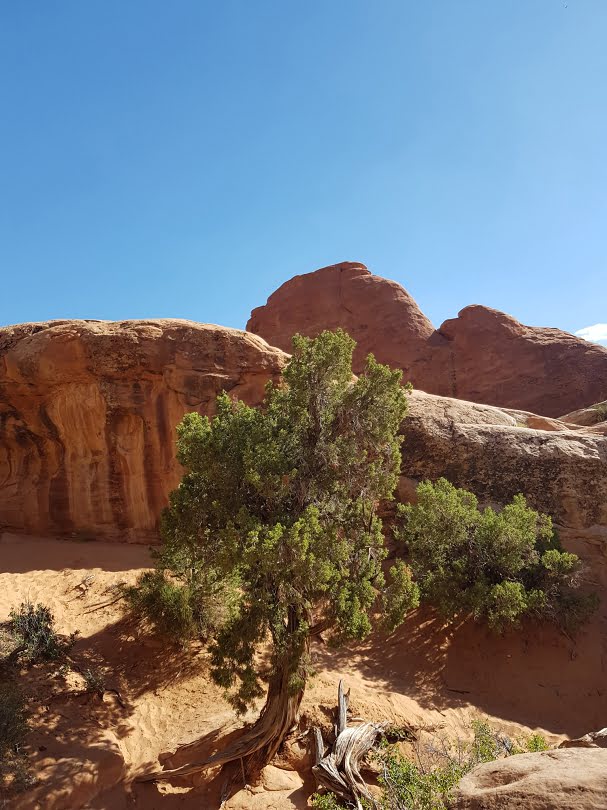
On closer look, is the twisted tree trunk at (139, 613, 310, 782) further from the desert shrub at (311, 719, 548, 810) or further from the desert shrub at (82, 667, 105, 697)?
the desert shrub at (82, 667, 105, 697)

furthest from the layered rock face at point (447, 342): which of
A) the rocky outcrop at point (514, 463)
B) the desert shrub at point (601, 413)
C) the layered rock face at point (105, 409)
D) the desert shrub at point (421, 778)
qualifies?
the desert shrub at point (421, 778)

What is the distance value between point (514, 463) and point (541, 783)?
14.1 m

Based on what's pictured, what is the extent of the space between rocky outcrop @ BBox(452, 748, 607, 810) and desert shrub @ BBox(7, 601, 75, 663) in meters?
8.95

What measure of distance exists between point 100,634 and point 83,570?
8.48 ft

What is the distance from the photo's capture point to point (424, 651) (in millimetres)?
12031

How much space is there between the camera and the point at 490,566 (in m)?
12.2

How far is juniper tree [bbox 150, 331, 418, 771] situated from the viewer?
24.1 ft

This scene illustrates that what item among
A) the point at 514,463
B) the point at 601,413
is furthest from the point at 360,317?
the point at 514,463

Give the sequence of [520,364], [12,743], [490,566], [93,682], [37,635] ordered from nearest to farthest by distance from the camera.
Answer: [12,743]
[93,682]
[37,635]
[490,566]
[520,364]

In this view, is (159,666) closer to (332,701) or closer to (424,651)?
(332,701)

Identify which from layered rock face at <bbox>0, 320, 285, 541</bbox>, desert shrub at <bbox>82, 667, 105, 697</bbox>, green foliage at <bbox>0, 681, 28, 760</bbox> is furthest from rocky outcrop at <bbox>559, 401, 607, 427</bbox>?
green foliage at <bbox>0, 681, 28, 760</bbox>

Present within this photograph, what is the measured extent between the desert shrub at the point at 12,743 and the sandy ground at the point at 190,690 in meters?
0.25

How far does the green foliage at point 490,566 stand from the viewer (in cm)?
1164

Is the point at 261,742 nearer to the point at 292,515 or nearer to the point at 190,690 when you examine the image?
the point at 190,690
